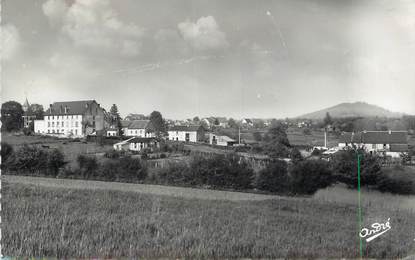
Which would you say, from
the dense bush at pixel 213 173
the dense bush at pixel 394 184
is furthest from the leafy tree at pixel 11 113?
the dense bush at pixel 394 184

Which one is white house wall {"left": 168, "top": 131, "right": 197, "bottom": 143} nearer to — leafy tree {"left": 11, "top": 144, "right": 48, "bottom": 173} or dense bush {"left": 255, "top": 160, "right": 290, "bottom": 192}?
dense bush {"left": 255, "top": 160, "right": 290, "bottom": 192}

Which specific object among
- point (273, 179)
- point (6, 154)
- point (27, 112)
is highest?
point (27, 112)

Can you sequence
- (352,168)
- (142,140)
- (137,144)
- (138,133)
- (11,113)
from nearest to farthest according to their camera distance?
(11,113)
(352,168)
(138,133)
(137,144)
(142,140)

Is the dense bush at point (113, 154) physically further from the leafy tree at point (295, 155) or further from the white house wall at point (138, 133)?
the leafy tree at point (295, 155)

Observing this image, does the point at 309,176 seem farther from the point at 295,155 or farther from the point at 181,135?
the point at 181,135

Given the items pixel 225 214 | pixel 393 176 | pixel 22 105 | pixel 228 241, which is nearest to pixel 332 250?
pixel 228 241

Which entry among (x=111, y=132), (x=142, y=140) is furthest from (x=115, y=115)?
(x=142, y=140)

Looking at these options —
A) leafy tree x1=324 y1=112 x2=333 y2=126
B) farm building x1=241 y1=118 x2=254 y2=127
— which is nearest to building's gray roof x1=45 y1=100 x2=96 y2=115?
farm building x1=241 y1=118 x2=254 y2=127
